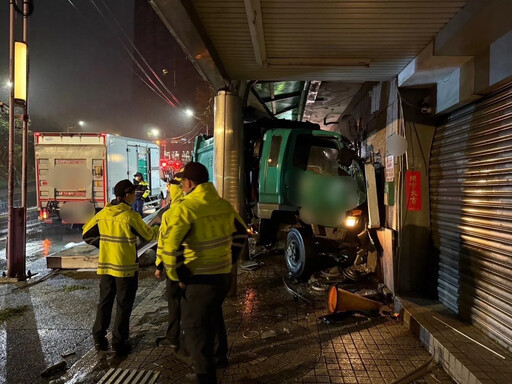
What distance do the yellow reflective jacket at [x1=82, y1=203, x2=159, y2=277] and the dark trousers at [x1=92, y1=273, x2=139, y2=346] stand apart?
→ 10 centimetres

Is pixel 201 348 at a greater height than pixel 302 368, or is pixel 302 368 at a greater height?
pixel 201 348

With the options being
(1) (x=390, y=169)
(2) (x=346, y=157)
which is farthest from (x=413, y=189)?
(2) (x=346, y=157)

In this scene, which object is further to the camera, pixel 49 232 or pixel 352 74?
pixel 49 232

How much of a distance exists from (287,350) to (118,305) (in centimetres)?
188

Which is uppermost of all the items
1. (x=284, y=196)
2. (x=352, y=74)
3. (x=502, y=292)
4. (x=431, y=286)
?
(x=352, y=74)

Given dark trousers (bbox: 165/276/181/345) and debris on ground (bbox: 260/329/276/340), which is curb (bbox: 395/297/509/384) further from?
dark trousers (bbox: 165/276/181/345)

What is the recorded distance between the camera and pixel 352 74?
502cm

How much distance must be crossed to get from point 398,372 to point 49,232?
11607 mm

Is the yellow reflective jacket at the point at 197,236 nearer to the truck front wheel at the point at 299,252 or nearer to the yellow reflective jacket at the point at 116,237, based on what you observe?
the yellow reflective jacket at the point at 116,237

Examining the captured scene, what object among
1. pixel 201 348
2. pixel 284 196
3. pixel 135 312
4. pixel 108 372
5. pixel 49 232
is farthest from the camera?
pixel 49 232

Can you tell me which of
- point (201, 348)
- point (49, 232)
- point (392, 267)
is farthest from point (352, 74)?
point (49, 232)

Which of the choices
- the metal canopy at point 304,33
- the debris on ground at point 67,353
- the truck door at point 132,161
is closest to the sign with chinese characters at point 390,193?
the metal canopy at point 304,33

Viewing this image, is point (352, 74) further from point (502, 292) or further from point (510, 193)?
point (502, 292)

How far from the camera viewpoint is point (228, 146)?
5484 millimetres
